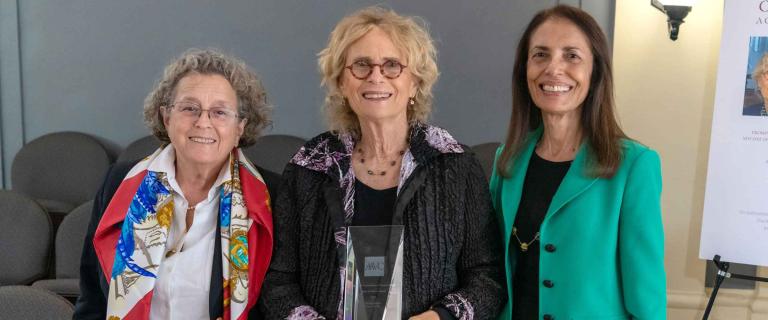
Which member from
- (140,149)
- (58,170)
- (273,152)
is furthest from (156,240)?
(58,170)

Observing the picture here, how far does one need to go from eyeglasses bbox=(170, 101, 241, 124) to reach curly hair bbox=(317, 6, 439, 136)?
31 cm

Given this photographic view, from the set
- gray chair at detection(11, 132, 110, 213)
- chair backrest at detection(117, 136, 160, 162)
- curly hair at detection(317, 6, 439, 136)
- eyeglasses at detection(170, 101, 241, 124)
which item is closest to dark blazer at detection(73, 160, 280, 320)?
eyeglasses at detection(170, 101, 241, 124)

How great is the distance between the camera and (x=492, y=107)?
4.35 metres

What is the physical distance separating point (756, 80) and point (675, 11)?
0.73m

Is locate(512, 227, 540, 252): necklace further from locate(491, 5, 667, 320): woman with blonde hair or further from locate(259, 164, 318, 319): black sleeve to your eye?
locate(259, 164, 318, 319): black sleeve

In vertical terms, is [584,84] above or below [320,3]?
below

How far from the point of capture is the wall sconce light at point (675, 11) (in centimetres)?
355

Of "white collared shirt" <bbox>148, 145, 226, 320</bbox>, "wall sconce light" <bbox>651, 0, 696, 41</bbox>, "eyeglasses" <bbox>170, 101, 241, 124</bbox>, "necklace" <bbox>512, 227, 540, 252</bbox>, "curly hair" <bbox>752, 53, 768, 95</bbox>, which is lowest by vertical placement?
"white collared shirt" <bbox>148, 145, 226, 320</bbox>

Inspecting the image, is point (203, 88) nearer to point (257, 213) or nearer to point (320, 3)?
point (257, 213)

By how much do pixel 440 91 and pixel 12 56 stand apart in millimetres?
3034

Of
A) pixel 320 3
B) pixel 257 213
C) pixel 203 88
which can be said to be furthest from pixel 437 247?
pixel 320 3

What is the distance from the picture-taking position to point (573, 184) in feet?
5.57

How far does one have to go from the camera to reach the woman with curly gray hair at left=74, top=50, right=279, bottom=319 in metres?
1.87

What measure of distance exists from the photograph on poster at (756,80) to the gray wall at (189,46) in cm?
147
